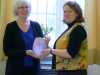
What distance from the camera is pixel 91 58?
3.20m

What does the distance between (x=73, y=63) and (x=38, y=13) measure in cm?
127

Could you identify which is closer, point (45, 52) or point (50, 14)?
point (45, 52)

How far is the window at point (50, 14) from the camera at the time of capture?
3.14 m

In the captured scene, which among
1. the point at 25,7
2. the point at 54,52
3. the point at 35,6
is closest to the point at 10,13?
the point at 35,6

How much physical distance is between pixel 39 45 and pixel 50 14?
1.02 metres

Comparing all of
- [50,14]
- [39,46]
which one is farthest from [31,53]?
[50,14]

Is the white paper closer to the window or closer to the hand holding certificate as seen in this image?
the hand holding certificate

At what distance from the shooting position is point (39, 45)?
7.40 ft

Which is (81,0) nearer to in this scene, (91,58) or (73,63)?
(91,58)

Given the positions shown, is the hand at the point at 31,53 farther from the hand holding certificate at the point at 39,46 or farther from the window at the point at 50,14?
the window at the point at 50,14

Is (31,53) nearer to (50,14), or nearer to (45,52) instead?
(45,52)

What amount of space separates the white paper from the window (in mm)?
863

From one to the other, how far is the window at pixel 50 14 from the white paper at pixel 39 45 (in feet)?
2.83

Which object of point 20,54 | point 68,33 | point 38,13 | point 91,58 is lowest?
point 91,58
